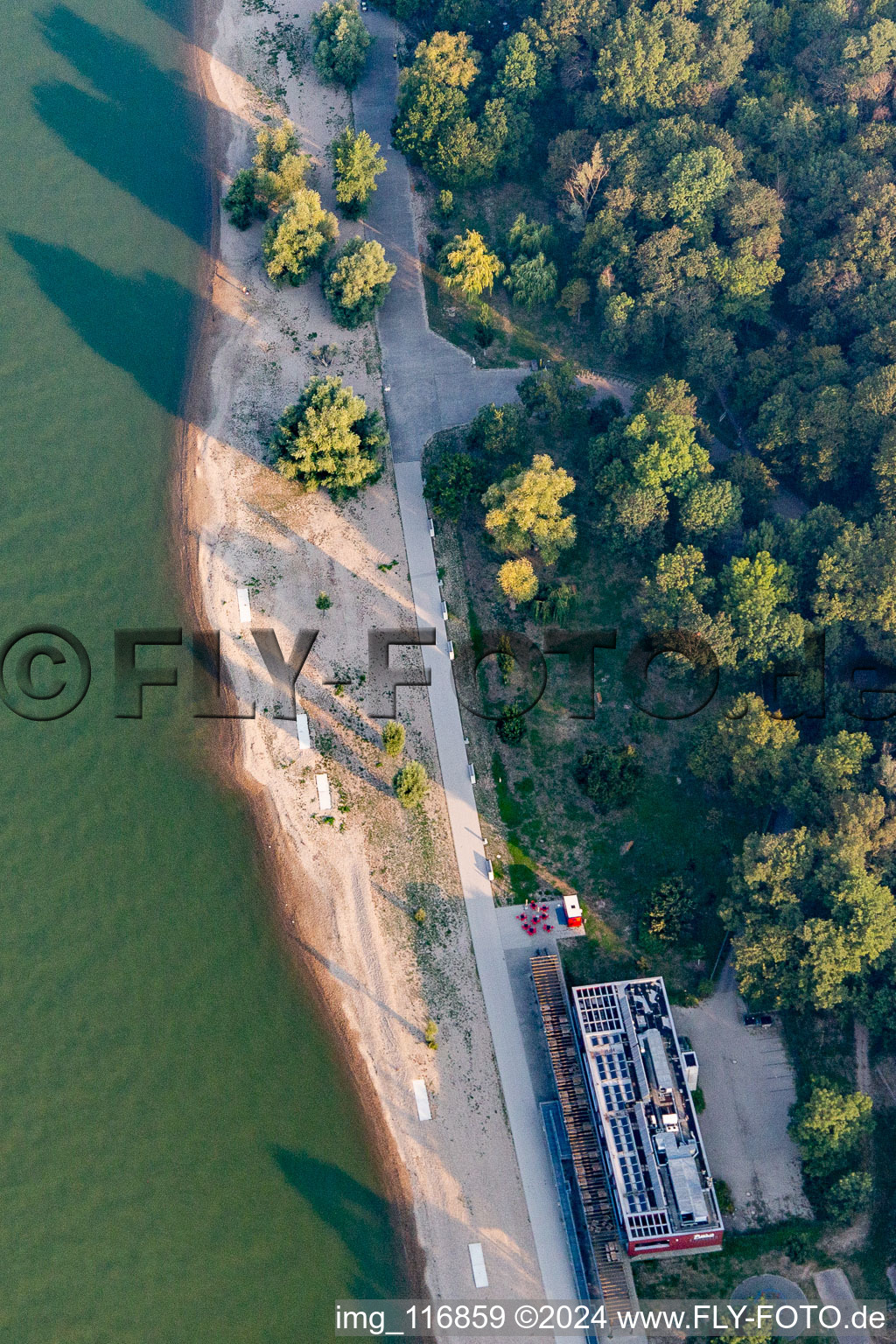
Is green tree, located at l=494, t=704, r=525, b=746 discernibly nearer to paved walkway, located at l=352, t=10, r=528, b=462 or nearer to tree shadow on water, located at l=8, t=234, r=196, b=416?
paved walkway, located at l=352, t=10, r=528, b=462

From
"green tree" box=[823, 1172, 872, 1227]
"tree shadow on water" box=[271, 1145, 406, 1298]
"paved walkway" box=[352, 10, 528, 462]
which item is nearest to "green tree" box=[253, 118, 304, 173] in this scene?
"paved walkway" box=[352, 10, 528, 462]

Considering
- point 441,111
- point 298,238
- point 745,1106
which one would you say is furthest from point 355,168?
point 745,1106

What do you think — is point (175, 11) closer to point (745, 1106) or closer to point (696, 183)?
point (696, 183)

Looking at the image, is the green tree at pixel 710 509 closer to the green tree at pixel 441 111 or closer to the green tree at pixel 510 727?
the green tree at pixel 510 727

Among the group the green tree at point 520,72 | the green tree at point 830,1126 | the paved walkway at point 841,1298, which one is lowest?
the paved walkway at point 841,1298

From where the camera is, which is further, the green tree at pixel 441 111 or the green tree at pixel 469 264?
the green tree at pixel 441 111

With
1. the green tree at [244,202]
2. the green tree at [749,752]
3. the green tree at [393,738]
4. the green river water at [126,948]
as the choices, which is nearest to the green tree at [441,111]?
the green tree at [244,202]

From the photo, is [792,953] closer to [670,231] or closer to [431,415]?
[431,415]
